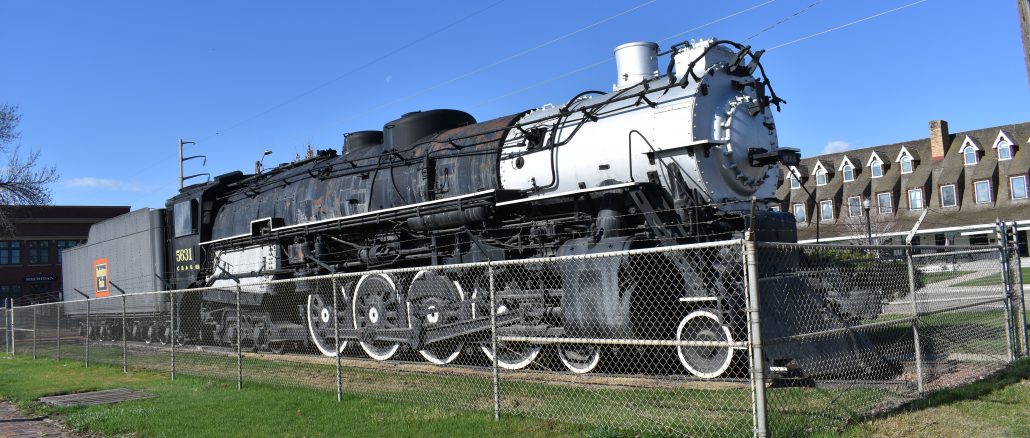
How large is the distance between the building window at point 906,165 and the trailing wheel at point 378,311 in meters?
40.0

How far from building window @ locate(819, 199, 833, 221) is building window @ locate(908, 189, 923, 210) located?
420 cm

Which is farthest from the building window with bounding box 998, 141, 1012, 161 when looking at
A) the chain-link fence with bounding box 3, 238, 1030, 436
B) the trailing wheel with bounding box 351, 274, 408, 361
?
the trailing wheel with bounding box 351, 274, 408, 361

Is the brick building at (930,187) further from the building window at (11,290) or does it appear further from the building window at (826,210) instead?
the building window at (11,290)

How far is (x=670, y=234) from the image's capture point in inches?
376

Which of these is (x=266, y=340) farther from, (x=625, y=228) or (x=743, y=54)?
(x=743, y=54)

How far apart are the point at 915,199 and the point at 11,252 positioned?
55288mm

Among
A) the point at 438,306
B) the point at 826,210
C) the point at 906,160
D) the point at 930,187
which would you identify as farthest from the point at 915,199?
the point at 438,306

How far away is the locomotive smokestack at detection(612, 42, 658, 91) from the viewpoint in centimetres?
1148

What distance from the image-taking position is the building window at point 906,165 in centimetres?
4441

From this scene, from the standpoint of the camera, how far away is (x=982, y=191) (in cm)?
4088

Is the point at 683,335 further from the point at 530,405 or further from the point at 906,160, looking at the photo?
the point at 906,160

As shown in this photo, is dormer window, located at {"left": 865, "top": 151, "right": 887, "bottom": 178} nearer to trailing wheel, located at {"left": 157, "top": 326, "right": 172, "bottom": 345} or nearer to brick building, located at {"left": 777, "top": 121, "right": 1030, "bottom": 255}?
brick building, located at {"left": 777, "top": 121, "right": 1030, "bottom": 255}

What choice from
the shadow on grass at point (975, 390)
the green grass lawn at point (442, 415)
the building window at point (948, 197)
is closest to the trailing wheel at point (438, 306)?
the green grass lawn at point (442, 415)

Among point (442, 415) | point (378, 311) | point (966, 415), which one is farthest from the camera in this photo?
point (378, 311)
